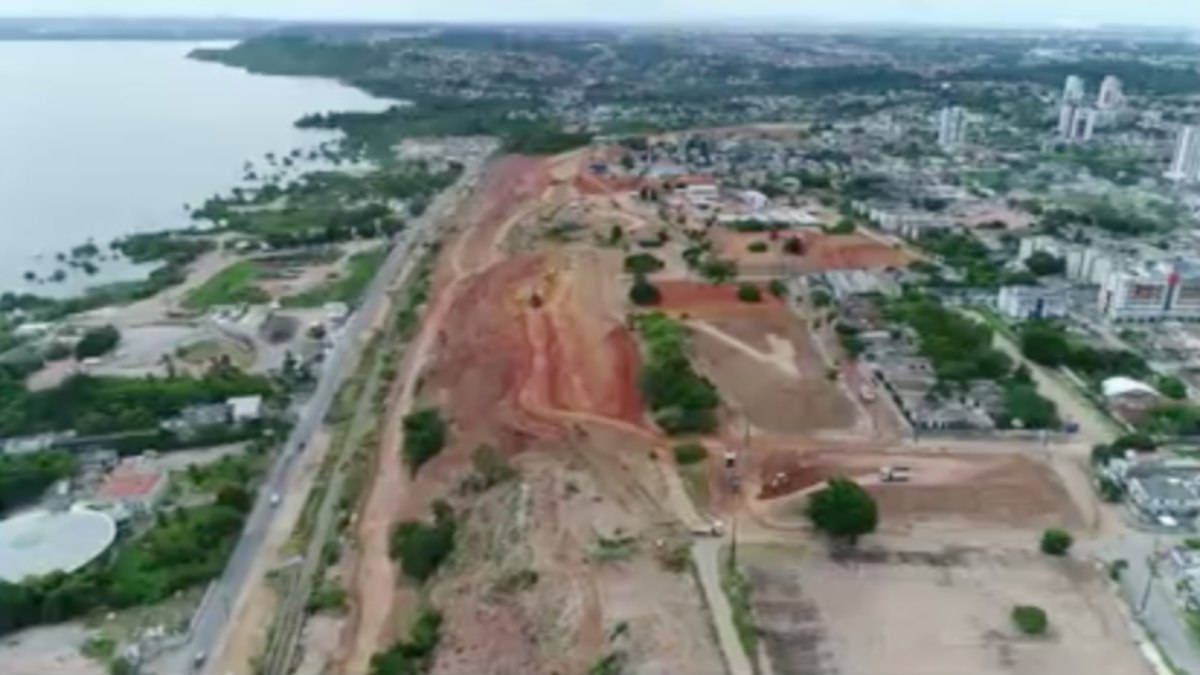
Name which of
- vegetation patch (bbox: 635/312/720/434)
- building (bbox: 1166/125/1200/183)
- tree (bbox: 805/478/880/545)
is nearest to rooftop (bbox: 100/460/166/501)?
vegetation patch (bbox: 635/312/720/434)

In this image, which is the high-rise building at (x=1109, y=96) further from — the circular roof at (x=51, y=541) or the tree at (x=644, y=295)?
the circular roof at (x=51, y=541)

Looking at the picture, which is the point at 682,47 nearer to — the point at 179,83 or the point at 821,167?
the point at 179,83

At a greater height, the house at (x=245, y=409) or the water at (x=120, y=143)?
the house at (x=245, y=409)

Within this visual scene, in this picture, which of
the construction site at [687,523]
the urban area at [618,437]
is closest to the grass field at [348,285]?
the urban area at [618,437]

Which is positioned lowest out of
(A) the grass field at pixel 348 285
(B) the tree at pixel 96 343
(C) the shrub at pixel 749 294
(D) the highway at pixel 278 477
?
(A) the grass field at pixel 348 285

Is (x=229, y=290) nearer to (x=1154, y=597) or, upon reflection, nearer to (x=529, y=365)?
(x=529, y=365)

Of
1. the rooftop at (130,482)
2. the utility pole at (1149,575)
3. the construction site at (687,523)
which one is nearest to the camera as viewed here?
the construction site at (687,523)
